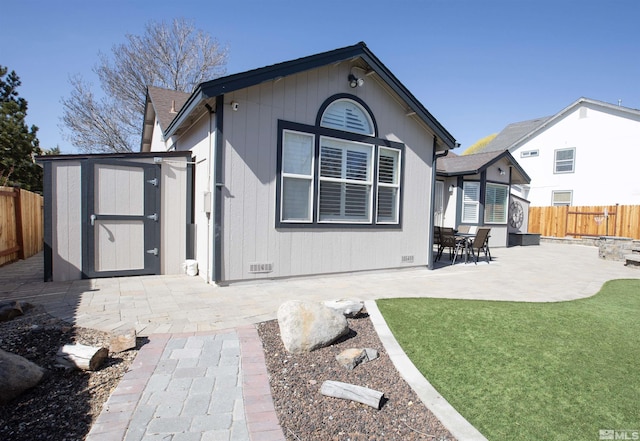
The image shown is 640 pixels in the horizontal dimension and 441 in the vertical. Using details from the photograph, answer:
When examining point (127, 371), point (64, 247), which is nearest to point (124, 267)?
point (64, 247)

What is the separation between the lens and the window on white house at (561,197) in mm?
19391

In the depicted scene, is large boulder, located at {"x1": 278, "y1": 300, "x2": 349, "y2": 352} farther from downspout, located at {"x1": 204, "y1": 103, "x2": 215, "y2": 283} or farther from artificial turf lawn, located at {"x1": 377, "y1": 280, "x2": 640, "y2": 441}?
downspout, located at {"x1": 204, "y1": 103, "x2": 215, "y2": 283}

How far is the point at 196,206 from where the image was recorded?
6703mm

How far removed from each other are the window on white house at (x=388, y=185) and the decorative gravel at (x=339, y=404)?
445 cm

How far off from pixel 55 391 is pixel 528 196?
24364 millimetres

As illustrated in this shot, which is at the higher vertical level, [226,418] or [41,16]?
[41,16]

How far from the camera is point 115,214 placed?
6156 millimetres

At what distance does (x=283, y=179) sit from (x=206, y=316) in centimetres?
293

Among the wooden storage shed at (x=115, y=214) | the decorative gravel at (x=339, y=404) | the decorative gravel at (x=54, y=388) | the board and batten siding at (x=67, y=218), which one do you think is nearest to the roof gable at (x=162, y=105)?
the wooden storage shed at (x=115, y=214)

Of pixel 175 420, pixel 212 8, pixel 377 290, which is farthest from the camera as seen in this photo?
pixel 212 8

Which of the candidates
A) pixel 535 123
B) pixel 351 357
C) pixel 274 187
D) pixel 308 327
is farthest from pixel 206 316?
pixel 535 123

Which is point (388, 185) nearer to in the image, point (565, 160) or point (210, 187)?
point (210, 187)

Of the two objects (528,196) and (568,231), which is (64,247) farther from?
(528,196)

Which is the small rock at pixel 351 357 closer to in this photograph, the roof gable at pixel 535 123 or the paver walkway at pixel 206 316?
the paver walkway at pixel 206 316
